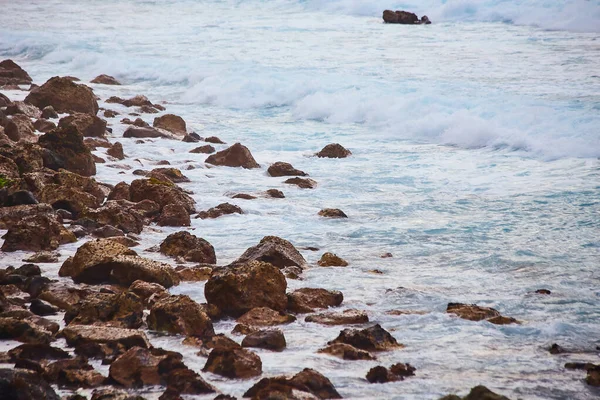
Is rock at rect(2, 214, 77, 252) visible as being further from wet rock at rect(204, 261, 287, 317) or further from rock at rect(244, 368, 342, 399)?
rock at rect(244, 368, 342, 399)

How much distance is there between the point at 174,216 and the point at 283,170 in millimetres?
2607

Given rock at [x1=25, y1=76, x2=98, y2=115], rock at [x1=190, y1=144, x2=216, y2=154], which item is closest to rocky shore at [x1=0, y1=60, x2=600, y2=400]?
rock at [x1=190, y1=144, x2=216, y2=154]

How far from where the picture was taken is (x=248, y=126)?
42.8 ft

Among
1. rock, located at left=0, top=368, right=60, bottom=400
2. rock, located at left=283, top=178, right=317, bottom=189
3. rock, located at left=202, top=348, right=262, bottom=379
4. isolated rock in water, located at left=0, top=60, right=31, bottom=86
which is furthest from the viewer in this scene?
isolated rock in water, located at left=0, top=60, right=31, bottom=86

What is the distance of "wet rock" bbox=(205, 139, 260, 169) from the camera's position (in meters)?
9.50

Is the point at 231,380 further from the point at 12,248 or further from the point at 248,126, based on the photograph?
the point at 248,126

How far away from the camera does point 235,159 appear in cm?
953

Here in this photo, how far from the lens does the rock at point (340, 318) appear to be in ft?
14.4

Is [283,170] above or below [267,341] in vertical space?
below

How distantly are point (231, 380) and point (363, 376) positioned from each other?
60 cm

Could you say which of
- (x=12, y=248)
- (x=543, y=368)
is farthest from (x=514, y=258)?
(x=12, y=248)

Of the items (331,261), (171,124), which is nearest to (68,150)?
(331,261)

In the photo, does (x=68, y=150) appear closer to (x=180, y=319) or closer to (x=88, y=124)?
(x=88, y=124)

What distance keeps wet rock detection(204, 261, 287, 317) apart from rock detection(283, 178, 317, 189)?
3.89 m
